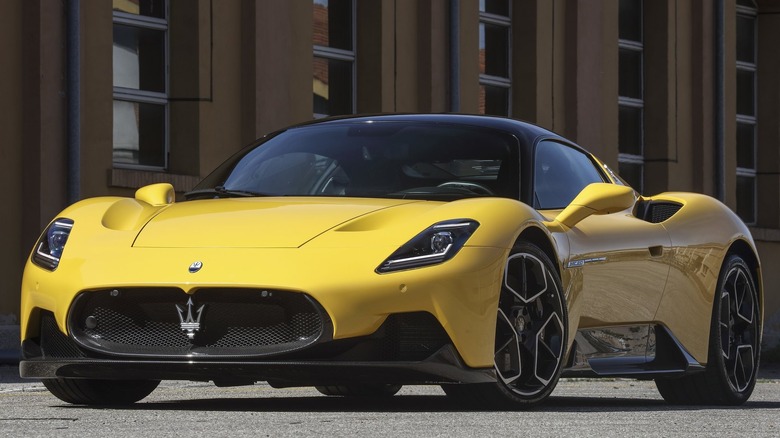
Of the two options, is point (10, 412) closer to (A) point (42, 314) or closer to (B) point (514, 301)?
(A) point (42, 314)

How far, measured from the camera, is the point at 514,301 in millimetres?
6973

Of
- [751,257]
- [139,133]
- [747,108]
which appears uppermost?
[747,108]

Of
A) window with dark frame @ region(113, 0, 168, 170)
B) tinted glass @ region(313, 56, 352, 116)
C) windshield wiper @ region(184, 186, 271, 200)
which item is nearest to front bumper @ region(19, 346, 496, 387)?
windshield wiper @ region(184, 186, 271, 200)

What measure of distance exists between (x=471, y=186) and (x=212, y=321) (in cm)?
149

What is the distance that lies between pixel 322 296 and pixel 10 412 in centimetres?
141

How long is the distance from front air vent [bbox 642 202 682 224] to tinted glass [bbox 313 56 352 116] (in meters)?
10.8

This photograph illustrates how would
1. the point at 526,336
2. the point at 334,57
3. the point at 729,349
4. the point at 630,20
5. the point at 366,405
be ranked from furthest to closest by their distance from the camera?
the point at 630,20 → the point at 334,57 → the point at 729,349 → the point at 366,405 → the point at 526,336

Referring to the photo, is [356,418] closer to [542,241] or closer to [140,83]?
[542,241]

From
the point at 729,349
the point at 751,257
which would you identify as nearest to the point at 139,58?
the point at 751,257

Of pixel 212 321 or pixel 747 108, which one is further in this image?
pixel 747 108

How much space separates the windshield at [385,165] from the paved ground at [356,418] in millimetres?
873

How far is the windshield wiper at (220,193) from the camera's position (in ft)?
25.3

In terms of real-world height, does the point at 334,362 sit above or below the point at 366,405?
above

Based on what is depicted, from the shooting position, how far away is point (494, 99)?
2259 cm
